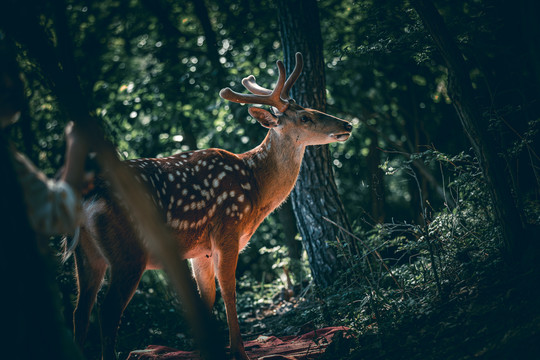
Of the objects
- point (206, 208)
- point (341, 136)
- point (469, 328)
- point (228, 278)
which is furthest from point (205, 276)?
point (469, 328)

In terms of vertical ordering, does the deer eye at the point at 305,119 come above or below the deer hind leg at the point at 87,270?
above

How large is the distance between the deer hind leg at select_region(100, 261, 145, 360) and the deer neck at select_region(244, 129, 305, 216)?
1706 mm

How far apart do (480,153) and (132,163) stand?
3.10 metres

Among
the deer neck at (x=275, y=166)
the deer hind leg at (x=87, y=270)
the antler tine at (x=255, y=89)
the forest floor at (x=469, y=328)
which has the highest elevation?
the antler tine at (x=255, y=89)

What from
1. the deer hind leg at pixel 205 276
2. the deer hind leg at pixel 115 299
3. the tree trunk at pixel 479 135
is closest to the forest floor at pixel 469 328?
the tree trunk at pixel 479 135

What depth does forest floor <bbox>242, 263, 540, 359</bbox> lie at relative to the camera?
9.30 ft

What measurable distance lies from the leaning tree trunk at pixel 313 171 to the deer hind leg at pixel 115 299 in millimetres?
2648

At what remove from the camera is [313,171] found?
5.91 meters

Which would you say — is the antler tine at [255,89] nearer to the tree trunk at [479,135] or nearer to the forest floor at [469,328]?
the tree trunk at [479,135]

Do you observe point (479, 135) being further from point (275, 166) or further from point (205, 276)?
point (205, 276)

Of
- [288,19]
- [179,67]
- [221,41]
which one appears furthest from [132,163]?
[221,41]

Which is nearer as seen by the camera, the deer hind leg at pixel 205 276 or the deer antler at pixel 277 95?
the deer hind leg at pixel 205 276

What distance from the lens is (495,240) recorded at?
3986 mm

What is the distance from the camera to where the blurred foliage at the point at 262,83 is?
5.06 metres
